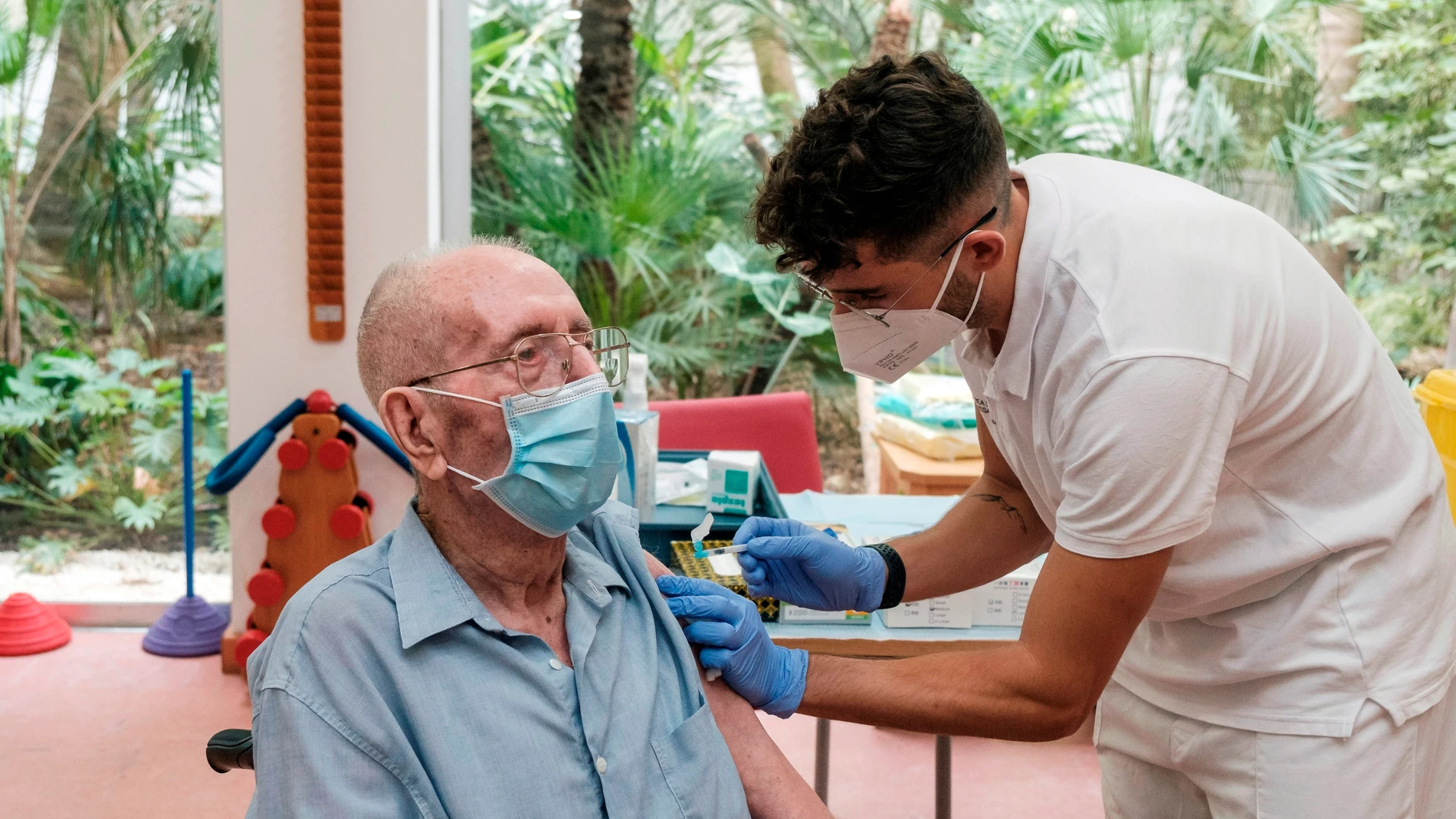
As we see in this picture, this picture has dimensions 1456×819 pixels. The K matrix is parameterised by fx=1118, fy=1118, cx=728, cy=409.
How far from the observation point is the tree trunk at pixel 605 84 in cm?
361

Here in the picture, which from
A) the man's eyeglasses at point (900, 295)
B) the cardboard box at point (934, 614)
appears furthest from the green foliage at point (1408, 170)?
the man's eyeglasses at point (900, 295)

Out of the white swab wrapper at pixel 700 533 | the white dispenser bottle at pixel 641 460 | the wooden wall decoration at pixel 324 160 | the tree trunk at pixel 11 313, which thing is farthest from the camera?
the tree trunk at pixel 11 313

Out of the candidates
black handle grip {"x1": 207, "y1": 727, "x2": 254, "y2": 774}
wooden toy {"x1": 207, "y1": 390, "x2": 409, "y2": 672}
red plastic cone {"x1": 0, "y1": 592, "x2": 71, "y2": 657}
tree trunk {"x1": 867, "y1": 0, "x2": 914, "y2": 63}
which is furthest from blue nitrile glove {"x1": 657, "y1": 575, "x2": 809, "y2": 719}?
red plastic cone {"x1": 0, "y1": 592, "x2": 71, "y2": 657}

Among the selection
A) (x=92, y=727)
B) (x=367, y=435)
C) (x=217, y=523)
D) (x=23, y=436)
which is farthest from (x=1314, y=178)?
(x=23, y=436)

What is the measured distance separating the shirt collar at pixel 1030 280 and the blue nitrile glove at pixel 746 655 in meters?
0.44

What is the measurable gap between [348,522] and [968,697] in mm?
2168

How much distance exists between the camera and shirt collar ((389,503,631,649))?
1192 mm

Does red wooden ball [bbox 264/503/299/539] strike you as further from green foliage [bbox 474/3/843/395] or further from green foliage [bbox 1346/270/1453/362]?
green foliage [bbox 1346/270/1453/362]

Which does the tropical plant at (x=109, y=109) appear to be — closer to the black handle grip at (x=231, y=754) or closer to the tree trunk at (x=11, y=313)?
the tree trunk at (x=11, y=313)

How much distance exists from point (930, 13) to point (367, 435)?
7.33 ft

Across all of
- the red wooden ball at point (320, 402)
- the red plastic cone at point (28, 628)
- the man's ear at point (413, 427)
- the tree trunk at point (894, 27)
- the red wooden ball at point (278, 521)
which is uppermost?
the tree trunk at point (894, 27)

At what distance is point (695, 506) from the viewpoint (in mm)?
2176

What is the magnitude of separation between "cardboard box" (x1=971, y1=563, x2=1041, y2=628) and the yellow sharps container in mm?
846

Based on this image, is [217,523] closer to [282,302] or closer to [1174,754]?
[282,302]
